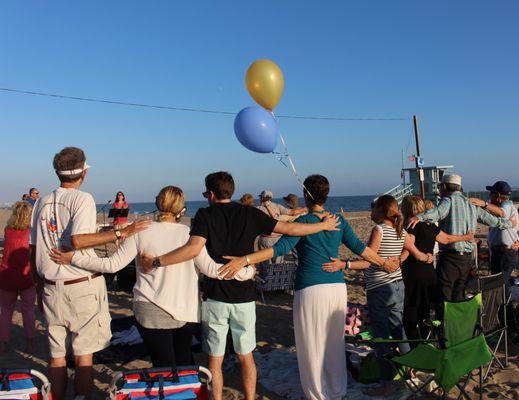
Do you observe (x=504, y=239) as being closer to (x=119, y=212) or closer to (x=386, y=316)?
(x=386, y=316)

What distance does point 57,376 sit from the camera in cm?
285

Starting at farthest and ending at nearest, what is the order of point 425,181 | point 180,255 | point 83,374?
point 425,181 → point 83,374 → point 180,255

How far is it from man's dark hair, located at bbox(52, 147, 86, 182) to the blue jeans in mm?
2281

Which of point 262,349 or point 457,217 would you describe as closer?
point 457,217

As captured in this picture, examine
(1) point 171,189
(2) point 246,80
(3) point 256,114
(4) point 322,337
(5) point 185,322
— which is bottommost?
(4) point 322,337

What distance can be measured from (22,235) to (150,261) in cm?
247

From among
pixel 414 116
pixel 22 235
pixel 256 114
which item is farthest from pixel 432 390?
pixel 414 116

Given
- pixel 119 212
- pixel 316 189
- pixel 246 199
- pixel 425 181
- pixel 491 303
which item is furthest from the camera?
pixel 425 181

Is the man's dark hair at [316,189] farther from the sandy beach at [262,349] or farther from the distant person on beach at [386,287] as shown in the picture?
the sandy beach at [262,349]

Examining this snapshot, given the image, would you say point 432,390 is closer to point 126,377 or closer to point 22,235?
point 126,377

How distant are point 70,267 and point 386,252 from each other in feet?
7.24

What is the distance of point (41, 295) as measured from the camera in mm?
2871

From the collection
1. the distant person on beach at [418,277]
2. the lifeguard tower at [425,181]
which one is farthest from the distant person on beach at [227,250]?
the lifeguard tower at [425,181]

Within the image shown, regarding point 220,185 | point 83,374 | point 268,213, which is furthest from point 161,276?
point 268,213
